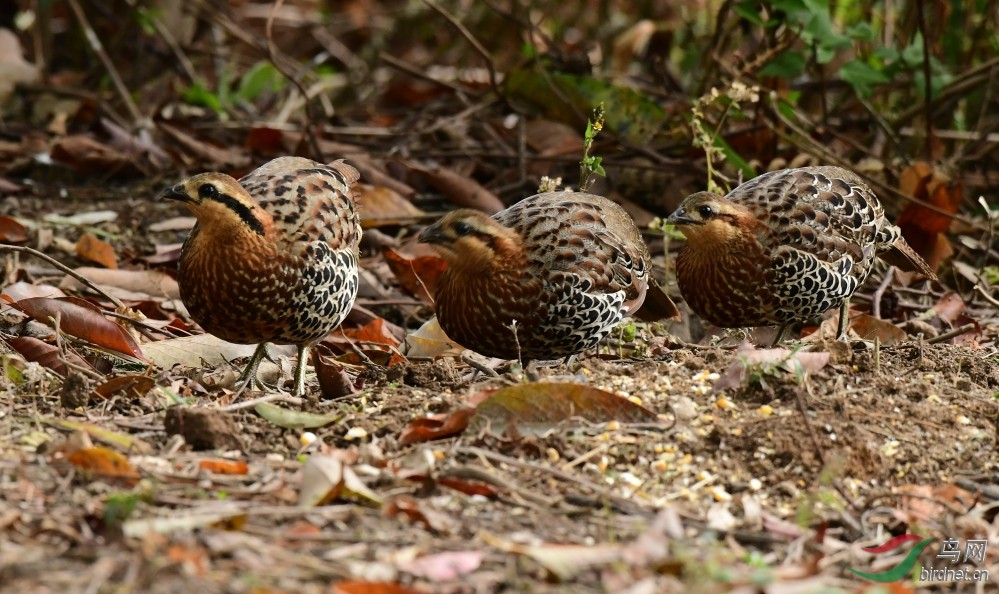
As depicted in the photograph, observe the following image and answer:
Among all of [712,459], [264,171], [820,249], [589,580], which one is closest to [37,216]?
[264,171]

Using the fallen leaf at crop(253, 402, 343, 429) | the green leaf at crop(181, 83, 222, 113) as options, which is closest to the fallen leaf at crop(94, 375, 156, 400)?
the fallen leaf at crop(253, 402, 343, 429)

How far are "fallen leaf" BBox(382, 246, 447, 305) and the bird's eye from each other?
1605 millimetres

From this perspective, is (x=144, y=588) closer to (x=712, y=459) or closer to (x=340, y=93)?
(x=712, y=459)

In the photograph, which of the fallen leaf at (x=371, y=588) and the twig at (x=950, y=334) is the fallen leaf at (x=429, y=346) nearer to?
the twig at (x=950, y=334)

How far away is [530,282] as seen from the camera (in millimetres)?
5648

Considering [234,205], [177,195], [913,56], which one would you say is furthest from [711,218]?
[913,56]

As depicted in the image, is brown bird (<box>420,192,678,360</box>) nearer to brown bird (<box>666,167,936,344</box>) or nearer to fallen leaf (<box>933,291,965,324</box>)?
brown bird (<box>666,167,936,344</box>)

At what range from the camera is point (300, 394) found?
5305mm

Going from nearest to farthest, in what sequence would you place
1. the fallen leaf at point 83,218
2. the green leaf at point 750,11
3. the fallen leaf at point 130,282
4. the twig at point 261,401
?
the twig at point 261,401, the fallen leaf at point 130,282, the green leaf at point 750,11, the fallen leaf at point 83,218

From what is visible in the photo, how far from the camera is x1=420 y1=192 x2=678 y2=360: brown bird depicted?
5.62m

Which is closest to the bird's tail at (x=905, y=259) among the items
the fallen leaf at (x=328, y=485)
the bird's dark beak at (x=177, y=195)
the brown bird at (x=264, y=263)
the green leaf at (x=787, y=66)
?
the green leaf at (x=787, y=66)

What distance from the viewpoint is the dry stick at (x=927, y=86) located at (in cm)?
746

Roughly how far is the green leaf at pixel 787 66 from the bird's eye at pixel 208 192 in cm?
344

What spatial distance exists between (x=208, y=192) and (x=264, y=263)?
355mm
